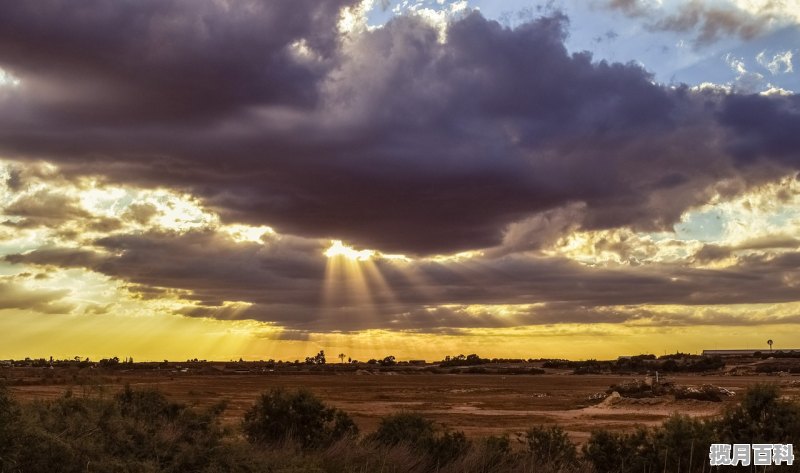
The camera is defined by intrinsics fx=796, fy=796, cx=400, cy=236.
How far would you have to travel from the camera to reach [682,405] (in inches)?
2466

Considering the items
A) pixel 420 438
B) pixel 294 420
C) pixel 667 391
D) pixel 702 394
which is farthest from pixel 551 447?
pixel 667 391

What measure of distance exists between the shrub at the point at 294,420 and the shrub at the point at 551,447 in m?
4.93

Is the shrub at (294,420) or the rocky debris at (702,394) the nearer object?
the shrub at (294,420)

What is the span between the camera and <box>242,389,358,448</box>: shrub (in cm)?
2128

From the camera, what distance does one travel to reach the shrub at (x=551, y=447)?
18547mm

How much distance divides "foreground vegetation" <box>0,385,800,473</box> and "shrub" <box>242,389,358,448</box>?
0.03 meters

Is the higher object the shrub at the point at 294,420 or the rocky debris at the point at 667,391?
the shrub at the point at 294,420

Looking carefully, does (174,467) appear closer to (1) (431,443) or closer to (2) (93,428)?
(2) (93,428)

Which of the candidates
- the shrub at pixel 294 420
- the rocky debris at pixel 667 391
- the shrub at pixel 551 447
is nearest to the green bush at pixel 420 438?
the shrub at pixel 294 420

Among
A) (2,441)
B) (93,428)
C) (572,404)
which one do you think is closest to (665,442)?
(93,428)

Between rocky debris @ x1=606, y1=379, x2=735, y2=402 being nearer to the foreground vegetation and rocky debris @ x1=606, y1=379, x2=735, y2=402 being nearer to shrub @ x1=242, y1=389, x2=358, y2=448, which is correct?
the foreground vegetation

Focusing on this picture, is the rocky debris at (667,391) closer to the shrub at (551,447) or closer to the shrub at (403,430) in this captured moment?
the shrub at (551,447)

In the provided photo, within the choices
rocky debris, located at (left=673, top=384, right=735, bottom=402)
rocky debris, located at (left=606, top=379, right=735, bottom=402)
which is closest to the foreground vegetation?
rocky debris, located at (left=673, top=384, right=735, bottom=402)

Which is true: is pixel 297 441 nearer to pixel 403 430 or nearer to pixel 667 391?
pixel 403 430
